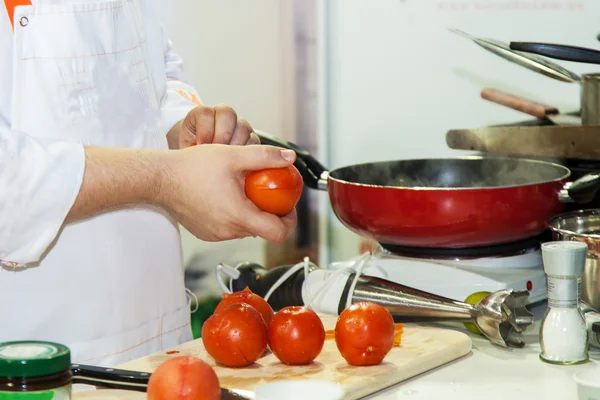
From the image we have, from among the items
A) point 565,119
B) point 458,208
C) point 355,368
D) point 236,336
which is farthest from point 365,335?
point 565,119

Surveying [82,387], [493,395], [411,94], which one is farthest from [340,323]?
[411,94]

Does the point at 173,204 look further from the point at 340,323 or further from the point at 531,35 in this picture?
the point at 531,35

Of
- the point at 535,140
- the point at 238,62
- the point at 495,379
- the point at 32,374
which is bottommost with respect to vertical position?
the point at 495,379

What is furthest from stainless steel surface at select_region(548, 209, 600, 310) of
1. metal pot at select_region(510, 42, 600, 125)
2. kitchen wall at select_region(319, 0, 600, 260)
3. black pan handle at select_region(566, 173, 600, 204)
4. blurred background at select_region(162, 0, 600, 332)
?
blurred background at select_region(162, 0, 600, 332)

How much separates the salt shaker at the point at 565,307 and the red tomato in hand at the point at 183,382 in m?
0.53

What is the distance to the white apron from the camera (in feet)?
4.60

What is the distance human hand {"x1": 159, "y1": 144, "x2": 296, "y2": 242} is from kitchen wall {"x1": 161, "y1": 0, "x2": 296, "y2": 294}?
1.89 metres

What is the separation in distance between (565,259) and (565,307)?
7 cm

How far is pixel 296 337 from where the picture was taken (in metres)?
1.22

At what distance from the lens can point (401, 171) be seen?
5.99 feet

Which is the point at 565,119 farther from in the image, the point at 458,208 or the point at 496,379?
the point at 496,379

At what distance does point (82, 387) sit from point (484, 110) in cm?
197

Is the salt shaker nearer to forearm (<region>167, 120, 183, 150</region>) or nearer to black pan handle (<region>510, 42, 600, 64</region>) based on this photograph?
black pan handle (<region>510, 42, 600, 64</region>)

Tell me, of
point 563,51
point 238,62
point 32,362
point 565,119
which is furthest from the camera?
point 238,62
